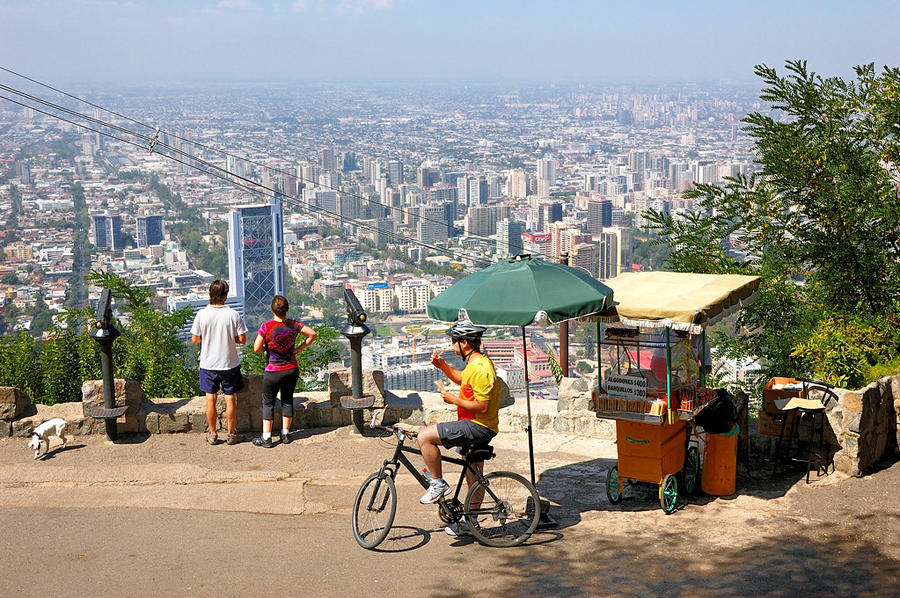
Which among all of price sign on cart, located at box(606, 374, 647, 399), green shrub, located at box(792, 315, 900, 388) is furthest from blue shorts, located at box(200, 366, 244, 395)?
green shrub, located at box(792, 315, 900, 388)

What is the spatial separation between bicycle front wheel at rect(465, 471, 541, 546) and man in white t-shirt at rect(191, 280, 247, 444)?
3.24m

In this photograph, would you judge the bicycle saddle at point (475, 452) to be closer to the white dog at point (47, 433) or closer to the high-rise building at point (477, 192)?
the white dog at point (47, 433)

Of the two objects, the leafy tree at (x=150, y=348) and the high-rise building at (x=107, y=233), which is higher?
the leafy tree at (x=150, y=348)

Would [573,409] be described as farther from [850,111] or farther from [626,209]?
[626,209]

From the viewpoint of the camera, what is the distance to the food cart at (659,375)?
21.7ft

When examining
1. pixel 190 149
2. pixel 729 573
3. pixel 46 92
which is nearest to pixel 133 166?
pixel 190 149

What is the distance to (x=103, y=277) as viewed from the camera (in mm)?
12219

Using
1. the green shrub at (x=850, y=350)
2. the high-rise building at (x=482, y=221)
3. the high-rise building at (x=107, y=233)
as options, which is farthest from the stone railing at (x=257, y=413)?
the high-rise building at (x=107, y=233)

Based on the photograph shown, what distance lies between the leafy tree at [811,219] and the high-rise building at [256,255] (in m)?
47.4

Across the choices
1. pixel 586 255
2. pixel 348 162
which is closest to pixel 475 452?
pixel 586 255

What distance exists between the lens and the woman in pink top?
8461 millimetres

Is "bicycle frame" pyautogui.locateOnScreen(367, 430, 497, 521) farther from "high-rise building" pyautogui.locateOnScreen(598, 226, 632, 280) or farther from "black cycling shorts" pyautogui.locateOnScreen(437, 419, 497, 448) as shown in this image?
"high-rise building" pyautogui.locateOnScreen(598, 226, 632, 280)

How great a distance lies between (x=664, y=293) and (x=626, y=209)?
88.5 meters

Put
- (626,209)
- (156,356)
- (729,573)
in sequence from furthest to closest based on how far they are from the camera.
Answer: (626,209)
(156,356)
(729,573)
